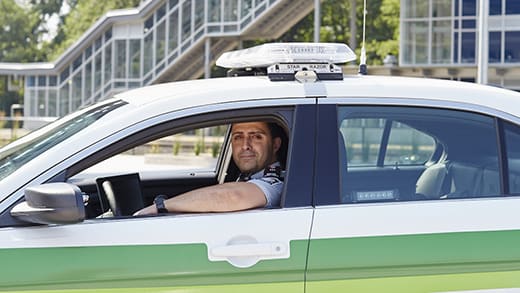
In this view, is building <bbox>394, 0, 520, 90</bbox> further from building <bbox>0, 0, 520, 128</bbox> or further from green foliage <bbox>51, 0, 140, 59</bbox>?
green foliage <bbox>51, 0, 140, 59</bbox>

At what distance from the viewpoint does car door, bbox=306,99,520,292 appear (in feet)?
9.91

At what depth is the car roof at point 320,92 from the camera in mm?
3211

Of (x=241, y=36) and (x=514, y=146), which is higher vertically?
(x=241, y=36)

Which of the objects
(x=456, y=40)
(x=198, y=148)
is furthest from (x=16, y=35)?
(x=456, y=40)

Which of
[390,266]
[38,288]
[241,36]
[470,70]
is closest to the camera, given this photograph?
[38,288]

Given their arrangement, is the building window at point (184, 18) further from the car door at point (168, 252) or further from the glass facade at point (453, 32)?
the car door at point (168, 252)

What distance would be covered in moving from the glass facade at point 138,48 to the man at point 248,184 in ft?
94.1

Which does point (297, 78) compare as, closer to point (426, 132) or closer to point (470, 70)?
point (426, 132)

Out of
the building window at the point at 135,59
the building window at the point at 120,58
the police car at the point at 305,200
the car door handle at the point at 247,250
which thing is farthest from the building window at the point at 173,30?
the car door handle at the point at 247,250

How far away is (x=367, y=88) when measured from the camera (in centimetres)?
332

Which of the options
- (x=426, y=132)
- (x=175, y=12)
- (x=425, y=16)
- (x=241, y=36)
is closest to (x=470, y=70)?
(x=425, y=16)

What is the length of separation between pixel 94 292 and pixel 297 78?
1178 mm

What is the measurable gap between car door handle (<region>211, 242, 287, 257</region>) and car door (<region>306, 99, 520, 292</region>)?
15 cm

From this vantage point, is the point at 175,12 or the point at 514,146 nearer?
the point at 514,146
